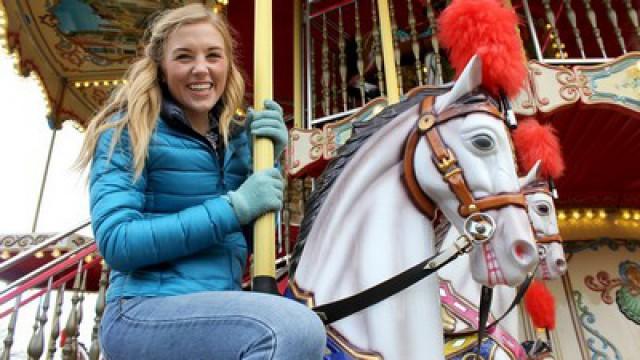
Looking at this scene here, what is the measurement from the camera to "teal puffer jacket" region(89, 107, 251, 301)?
1.05 m

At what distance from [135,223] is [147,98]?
37 cm

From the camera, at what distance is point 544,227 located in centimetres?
363

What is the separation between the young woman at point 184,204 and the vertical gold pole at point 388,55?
2.94 m

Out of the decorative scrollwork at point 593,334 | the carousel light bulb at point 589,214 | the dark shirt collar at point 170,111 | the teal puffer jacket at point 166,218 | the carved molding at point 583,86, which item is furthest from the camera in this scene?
the carousel light bulb at point 589,214

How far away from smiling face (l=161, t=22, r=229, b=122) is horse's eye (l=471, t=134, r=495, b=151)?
2.51ft

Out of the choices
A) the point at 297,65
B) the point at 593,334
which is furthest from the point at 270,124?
the point at 593,334

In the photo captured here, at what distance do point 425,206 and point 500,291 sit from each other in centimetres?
159

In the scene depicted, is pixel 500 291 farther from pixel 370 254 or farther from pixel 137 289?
pixel 137 289

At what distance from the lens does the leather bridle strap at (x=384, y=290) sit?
144cm

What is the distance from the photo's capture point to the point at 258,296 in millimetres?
1038

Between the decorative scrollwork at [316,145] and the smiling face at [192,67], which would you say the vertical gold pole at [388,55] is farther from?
the smiling face at [192,67]

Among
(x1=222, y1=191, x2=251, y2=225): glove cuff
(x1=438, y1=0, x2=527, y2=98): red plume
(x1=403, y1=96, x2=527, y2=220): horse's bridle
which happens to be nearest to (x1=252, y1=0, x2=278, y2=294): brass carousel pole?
(x1=222, y1=191, x2=251, y2=225): glove cuff

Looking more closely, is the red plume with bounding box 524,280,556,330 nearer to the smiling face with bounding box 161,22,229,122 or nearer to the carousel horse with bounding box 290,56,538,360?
the carousel horse with bounding box 290,56,538,360

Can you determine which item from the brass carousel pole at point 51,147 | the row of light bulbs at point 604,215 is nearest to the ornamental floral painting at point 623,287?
the row of light bulbs at point 604,215
